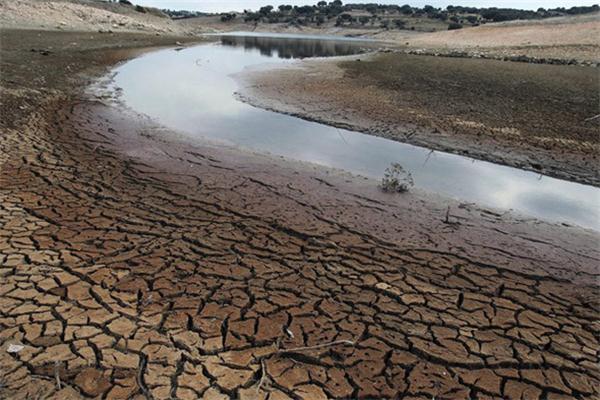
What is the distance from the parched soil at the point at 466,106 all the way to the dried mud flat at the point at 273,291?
157 inches

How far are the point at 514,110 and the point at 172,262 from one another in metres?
13.2

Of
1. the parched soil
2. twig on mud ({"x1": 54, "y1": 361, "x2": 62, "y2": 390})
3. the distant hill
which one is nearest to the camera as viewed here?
twig on mud ({"x1": 54, "y1": 361, "x2": 62, "y2": 390})

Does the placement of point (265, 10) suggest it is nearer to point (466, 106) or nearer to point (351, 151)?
point (466, 106)

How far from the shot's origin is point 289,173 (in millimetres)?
8062

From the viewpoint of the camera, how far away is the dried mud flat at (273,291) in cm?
321

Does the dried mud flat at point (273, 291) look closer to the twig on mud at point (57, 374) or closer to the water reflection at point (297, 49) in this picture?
the twig on mud at point (57, 374)

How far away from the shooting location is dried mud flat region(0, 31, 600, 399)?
3.21 m

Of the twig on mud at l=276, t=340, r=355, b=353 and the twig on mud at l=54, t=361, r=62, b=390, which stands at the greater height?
the twig on mud at l=54, t=361, r=62, b=390

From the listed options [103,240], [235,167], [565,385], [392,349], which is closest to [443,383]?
[392,349]

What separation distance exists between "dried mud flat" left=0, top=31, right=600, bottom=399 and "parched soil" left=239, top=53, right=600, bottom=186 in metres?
4.00

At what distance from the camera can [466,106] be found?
14.4 m

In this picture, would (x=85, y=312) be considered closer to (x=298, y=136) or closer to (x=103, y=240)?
(x=103, y=240)

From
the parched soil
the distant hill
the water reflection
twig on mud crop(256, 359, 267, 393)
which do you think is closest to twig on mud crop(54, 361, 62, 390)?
twig on mud crop(256, 359, 267, 393)

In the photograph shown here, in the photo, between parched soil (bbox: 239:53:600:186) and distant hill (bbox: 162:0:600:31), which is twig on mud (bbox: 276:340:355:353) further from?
distant hill (bbox: 162:0:600:31)
